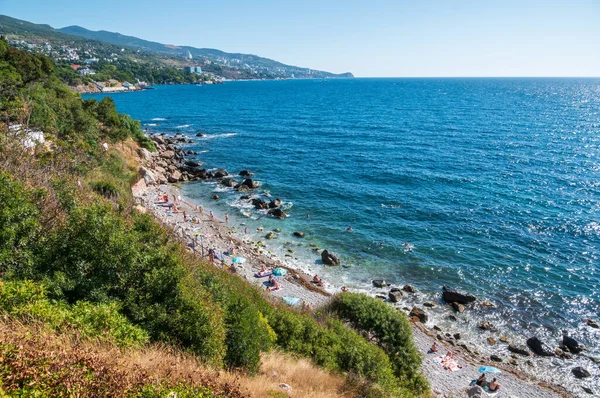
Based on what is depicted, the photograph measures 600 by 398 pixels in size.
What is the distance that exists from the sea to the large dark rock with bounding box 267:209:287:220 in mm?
895

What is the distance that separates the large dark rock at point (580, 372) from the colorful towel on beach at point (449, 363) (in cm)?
726

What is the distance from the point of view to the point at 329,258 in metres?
33.0

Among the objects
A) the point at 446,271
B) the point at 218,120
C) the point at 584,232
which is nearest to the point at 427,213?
the point at 446,271

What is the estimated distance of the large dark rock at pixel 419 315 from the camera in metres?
26.6

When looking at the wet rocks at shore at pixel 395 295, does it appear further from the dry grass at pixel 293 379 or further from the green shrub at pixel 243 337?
the green shrub at pixel 243 337

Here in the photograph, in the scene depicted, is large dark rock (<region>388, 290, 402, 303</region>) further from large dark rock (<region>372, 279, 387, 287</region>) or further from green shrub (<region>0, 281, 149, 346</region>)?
green shrub (<region>0, 281, 149, 346</region>)

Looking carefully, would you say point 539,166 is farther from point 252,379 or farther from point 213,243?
point 252,379

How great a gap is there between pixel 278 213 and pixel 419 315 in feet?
67.7

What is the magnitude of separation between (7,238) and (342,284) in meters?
24.6

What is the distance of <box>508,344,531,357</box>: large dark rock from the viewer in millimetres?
23656

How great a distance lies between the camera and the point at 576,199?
4322cm

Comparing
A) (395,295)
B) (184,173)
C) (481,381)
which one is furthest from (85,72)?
(481,381)

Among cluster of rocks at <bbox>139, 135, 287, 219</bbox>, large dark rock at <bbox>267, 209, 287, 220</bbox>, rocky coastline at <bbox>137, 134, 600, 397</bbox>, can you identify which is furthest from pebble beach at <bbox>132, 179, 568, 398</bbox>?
large dark rock at <bbox>267, 209, 287, 220</bbox>

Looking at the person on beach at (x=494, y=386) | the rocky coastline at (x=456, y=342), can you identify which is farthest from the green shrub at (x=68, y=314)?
the person on beach at (x=494, y=386)
